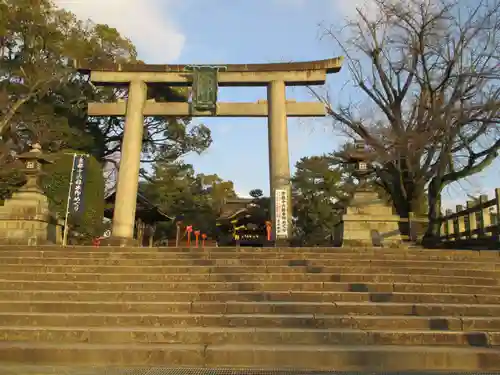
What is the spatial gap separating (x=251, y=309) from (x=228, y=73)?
11.0 m

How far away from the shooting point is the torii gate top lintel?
597 inches

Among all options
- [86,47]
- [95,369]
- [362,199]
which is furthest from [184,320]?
[86,47]

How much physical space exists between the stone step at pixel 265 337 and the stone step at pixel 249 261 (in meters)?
3.13

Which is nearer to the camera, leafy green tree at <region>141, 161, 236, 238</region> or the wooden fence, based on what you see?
the wooden fence

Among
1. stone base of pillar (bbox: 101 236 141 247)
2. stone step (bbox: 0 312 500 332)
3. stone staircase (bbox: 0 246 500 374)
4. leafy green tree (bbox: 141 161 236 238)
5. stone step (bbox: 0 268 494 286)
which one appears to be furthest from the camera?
leafy green tree (bbox: 141 161 236 238)

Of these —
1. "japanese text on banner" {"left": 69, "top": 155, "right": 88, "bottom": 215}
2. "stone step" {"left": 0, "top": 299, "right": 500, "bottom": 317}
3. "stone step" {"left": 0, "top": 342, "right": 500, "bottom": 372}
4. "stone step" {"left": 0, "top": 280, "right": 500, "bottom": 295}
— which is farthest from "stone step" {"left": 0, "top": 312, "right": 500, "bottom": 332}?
"japanese text on banner" {"left": 69, "top": 155, "right": 88, "bottom": 215}

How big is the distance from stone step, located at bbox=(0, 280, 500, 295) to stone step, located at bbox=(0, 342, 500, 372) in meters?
2.18

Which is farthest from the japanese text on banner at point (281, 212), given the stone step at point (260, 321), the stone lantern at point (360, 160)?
the stone step at point (260, 321)

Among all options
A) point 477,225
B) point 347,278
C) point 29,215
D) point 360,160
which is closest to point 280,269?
point 347,278

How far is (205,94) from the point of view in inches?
592

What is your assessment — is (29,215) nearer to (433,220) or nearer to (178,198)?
(433,220)

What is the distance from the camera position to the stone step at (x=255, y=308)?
6.02 meters

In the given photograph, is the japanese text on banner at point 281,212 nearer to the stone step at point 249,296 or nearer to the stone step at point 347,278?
the stone step at point 347,278

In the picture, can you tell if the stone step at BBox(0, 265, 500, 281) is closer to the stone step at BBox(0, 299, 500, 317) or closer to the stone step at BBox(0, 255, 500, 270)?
the stone step at BBox(0, 255, 500, 270)
